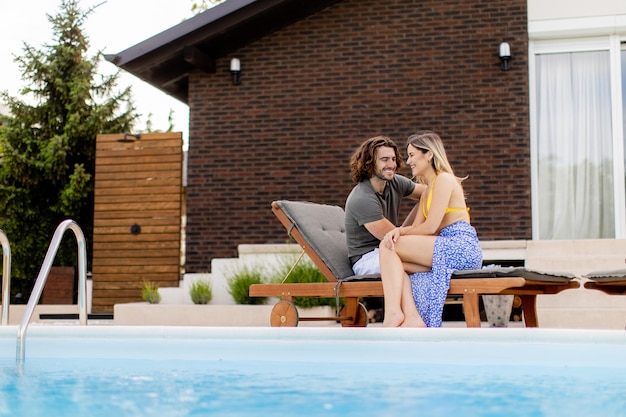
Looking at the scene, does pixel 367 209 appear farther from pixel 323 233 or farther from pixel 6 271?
pixel 6 271

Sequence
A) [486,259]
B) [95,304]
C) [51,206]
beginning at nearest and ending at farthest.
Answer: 1. [486,259]
2. [95,304]
3. [51,206]

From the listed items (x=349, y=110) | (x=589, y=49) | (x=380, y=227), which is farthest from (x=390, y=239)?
(x=589, y=49)

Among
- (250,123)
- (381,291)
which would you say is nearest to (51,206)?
(250,123)

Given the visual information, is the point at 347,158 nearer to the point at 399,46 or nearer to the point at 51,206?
the point at 399,46

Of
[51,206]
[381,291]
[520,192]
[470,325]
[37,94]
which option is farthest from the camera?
[37,94]

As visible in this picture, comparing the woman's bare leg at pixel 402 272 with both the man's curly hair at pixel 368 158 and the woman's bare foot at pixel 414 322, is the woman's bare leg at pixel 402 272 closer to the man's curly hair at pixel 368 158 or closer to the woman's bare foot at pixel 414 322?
the woman's bare foot at pixel 414 322

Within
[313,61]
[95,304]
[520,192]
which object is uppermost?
[313,61]

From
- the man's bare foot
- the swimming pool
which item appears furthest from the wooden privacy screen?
the man's bare foot

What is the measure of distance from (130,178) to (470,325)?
20.2 feet

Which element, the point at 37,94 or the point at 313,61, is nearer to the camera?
the point at 313,61

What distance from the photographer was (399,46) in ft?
31.1

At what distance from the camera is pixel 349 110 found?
9.54m

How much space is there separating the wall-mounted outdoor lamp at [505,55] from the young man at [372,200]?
409 cm

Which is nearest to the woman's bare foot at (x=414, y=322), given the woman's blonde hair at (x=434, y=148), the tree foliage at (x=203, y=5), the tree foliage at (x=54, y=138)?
the woman's blonde hair at (x=434, y=148)
